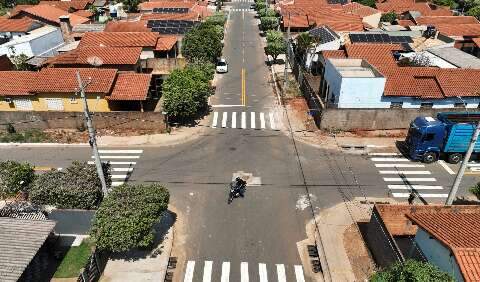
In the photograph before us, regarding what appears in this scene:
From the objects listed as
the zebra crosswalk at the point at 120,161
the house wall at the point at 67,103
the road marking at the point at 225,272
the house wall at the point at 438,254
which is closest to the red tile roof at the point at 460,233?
the house wall at the point at 438,254

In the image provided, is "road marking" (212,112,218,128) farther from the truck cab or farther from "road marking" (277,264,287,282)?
"road marking" (277,264,287,282)

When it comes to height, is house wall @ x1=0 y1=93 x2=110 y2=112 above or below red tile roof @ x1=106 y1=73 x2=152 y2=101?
below

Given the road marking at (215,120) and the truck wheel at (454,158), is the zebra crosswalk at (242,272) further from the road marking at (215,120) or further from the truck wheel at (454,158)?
the road marking at (215,120)

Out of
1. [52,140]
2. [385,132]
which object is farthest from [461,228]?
[52,140]

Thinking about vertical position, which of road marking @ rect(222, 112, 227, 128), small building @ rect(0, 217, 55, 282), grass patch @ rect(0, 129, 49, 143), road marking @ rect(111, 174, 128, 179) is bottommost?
road marking @ rect(111, 174, 128, 179)

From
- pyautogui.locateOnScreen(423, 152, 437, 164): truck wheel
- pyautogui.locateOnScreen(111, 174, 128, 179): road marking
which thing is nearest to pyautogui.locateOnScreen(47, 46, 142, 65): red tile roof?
pyautogui.locateOnScreen(111, 174, 128, 179): road marking

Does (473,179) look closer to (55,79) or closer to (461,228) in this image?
(461,228)
